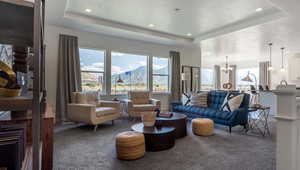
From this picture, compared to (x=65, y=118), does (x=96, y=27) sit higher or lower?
higher

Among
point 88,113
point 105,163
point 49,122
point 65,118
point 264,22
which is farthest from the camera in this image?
point 65,118

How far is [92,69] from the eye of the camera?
5.30m

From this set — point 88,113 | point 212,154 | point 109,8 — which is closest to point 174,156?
point 212,154

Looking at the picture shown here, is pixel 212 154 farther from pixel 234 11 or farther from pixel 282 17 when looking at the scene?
pixel 282 17

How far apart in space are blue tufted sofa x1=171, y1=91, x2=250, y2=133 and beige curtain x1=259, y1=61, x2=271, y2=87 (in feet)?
20.7

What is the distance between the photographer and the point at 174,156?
2510 millimetres

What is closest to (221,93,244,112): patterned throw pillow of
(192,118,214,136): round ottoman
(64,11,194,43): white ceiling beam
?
(192,118,214,136): round ottoman

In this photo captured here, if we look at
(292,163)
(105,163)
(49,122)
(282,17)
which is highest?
(282,17)

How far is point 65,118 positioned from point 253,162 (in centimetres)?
423

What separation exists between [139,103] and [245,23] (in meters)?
3.55

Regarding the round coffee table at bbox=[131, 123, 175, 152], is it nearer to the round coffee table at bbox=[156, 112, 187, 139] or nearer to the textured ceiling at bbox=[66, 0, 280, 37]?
the round coffee table at bbox=[156, 112, 187, 139]

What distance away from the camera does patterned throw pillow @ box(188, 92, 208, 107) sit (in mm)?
4715

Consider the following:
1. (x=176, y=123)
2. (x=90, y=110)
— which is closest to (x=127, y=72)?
(x=90, y=110)

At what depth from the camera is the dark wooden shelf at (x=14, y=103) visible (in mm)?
640
